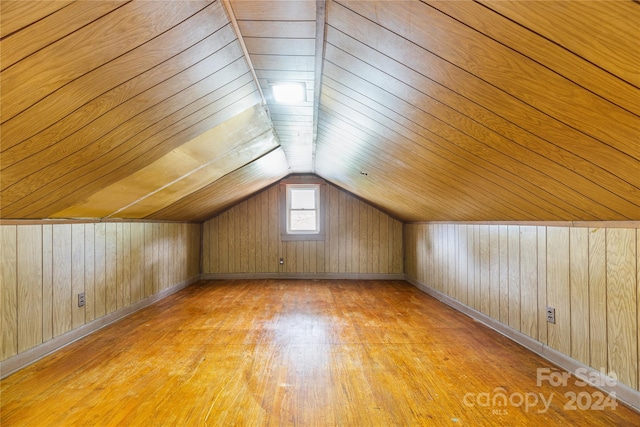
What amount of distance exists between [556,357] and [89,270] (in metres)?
3.97

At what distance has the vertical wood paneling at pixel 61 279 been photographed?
8.99ft

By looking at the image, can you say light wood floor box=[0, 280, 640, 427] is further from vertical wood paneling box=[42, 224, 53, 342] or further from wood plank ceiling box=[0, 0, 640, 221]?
wood plank ceiling box=[0, 0, 640, 221]

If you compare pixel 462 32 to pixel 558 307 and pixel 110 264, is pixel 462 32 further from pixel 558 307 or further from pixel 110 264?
pixel 110 264

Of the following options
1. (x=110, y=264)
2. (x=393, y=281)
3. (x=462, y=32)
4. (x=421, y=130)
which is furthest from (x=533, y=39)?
(x=393, y=281)

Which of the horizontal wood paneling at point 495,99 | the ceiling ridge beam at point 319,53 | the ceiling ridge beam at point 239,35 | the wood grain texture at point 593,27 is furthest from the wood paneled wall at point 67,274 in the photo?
the wood grain texture at point 593,27

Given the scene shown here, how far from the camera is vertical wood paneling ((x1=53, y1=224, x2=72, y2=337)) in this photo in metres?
2.74

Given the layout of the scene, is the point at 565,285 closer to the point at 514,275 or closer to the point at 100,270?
the point at 514,275

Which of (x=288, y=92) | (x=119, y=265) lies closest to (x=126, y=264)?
(x=119, y=265)

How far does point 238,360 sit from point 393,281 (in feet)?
13.3

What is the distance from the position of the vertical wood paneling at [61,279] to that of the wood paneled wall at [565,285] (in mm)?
3848

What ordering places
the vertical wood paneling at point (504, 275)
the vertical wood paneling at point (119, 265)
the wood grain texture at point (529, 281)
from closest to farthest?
the wood grain texture at point (529, 281) → the vertical wood paneling at point (504, 275) → the vertical wood paneling at point (119, 265)

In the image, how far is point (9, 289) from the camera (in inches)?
91.0

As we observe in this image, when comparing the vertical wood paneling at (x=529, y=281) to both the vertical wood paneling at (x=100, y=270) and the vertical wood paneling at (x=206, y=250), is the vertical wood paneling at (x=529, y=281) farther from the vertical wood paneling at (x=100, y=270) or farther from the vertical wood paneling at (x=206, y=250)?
the vertical wood paneling at (x=206, y=250)

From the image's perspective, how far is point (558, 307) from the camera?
8.13ft
